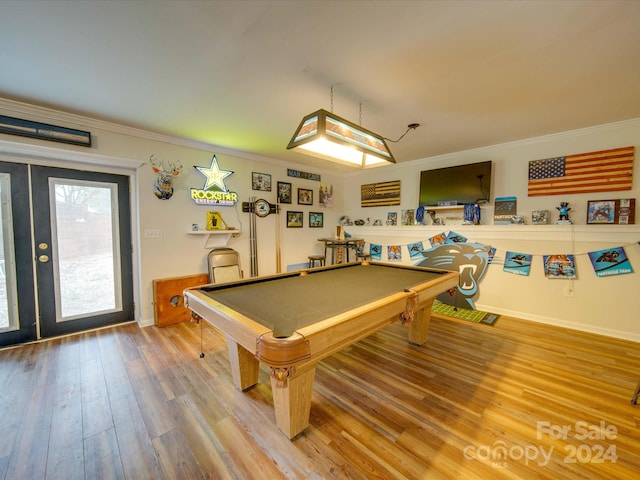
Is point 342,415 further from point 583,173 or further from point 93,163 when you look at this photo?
point 583,173

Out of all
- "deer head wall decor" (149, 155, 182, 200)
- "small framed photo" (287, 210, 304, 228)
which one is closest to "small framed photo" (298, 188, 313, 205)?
"small framed photo" (287, 210, 304, 228)

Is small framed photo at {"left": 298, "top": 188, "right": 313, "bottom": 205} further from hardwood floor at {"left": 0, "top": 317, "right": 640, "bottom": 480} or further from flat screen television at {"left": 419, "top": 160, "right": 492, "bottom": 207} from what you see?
hardwood floor at {"left": 0, "top": 317, "right": 640, "bottom": 480}

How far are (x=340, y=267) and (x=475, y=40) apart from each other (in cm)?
255

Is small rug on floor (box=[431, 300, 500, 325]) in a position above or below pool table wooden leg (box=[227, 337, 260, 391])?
A: below

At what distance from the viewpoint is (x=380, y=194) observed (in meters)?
5.51

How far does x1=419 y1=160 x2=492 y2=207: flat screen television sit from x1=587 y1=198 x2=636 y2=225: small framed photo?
1148 millimetres

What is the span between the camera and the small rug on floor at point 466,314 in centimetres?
369

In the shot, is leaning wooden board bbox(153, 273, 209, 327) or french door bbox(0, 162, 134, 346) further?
leaning wooden board bbox(153, 273, 209, 327)

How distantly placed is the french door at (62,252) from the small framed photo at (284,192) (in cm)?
239

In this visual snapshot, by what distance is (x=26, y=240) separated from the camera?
114 inches

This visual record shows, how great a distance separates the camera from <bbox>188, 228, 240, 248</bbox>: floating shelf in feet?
13.3

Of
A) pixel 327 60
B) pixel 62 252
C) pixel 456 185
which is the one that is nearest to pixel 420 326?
pixel 456 185

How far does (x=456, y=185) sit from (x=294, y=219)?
3012mm

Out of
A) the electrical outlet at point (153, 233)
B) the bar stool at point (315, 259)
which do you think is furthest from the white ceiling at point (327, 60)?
the bar stool at point (315, 259)
